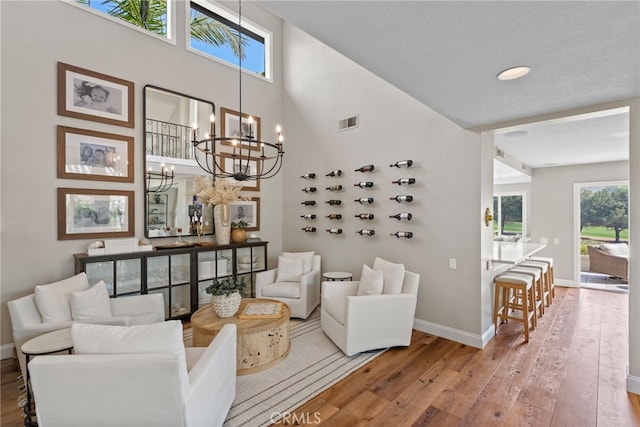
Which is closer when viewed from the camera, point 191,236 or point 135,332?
point 135,332

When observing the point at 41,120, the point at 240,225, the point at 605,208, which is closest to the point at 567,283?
the point at 605,208

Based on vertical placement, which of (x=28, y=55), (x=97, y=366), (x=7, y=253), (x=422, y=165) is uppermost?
(x=28, y=55)

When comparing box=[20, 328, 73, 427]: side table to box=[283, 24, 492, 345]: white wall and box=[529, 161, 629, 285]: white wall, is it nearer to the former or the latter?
box=[283, 24, 492, 345]: white wall

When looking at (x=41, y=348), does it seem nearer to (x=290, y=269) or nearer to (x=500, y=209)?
(x=290, y=269)

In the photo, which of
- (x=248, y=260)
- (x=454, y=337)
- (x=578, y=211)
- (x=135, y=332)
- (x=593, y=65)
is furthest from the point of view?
(x=578, y=211)

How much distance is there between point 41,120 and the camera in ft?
11.0

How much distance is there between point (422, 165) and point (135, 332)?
3.40 meters

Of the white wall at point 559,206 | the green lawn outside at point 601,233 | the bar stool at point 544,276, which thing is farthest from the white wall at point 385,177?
the green lawn outside at point 601,233

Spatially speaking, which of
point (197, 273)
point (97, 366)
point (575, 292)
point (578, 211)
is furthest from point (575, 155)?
point (97, 366)

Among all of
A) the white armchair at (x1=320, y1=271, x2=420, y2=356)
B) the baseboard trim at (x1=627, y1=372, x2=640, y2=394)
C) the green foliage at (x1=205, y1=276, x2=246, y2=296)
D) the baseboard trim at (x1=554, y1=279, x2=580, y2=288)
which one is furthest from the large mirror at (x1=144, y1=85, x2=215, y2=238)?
the baseboard trim at (x1=554, y1=279, x2=580, y2=288)

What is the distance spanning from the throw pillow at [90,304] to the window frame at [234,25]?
3.65 meters

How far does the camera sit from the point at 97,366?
150 centimetres

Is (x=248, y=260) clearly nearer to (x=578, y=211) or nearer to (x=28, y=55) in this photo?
(x=28, y=55)

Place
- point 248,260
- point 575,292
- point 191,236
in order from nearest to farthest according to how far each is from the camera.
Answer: point 191,236
point 248,260
point 575,292
